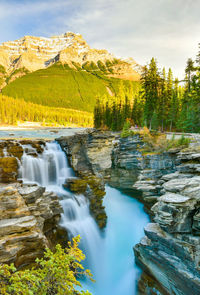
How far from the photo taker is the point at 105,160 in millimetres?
24031

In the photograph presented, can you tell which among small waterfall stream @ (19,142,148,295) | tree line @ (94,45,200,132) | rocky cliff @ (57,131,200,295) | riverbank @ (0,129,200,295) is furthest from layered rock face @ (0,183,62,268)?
tree line @ (94,45,200,132)

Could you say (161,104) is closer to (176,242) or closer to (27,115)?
(176,242)

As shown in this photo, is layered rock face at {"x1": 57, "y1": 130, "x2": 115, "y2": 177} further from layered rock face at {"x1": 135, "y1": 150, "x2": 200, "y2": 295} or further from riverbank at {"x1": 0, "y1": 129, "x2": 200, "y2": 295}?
layered rock face at {"x1": 135, "y1": 150, "x2": 200, "y2": 295}

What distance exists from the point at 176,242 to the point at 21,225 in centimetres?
1005

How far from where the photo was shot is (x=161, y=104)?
39.6 metres

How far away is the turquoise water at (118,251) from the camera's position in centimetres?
1357

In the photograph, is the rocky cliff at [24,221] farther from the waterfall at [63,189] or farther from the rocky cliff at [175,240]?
the rocky cliff at [175,240]

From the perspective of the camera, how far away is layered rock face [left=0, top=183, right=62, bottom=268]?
942 cm

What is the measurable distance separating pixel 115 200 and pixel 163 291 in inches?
547

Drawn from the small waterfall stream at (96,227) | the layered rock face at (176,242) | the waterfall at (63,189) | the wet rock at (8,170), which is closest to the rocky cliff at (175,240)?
the layered rock face at (176,242)

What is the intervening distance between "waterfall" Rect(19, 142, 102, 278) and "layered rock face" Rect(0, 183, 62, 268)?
4309mm

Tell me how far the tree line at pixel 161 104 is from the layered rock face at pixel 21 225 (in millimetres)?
27005

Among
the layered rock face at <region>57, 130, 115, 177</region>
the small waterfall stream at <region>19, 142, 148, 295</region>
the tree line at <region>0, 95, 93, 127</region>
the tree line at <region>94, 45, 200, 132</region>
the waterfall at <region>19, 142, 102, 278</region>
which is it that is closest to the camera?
the small waterfall stream at <region>19, 142, 148, 295</region>

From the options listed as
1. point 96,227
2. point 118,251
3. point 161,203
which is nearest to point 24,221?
point 161,203
